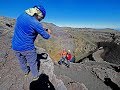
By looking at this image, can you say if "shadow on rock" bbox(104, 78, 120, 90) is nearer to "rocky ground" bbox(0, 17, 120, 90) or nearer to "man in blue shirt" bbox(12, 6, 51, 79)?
"rocky ground" bbox(0, 17, 120, 90)

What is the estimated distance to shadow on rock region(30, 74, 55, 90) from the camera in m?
7.82

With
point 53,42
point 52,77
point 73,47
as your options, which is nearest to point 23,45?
point 52,77

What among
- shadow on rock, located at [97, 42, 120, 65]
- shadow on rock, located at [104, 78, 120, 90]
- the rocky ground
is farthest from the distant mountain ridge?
shadow on rock, located at [104, 78, 120, 90]

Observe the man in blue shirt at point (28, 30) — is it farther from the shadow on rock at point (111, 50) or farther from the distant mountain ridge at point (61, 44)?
the shadow on rock at point (111, 50)

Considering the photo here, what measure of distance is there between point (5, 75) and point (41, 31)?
126 inches

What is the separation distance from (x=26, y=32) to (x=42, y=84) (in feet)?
9.02

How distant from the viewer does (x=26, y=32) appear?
611 cm

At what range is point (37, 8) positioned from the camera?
607cm

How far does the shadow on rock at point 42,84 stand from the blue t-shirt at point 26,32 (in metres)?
2.00

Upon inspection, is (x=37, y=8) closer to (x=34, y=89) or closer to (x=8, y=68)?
(x=34, y=89)

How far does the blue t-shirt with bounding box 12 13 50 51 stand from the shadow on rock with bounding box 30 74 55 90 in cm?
200

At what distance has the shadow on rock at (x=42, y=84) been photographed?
7.82 meters

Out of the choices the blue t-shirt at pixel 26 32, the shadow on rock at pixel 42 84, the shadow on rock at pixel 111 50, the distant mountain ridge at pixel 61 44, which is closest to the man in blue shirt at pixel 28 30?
the blue t-shirt at pixel 26 32

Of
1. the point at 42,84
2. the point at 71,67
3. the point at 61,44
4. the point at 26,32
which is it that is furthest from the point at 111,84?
the point at 61,44
